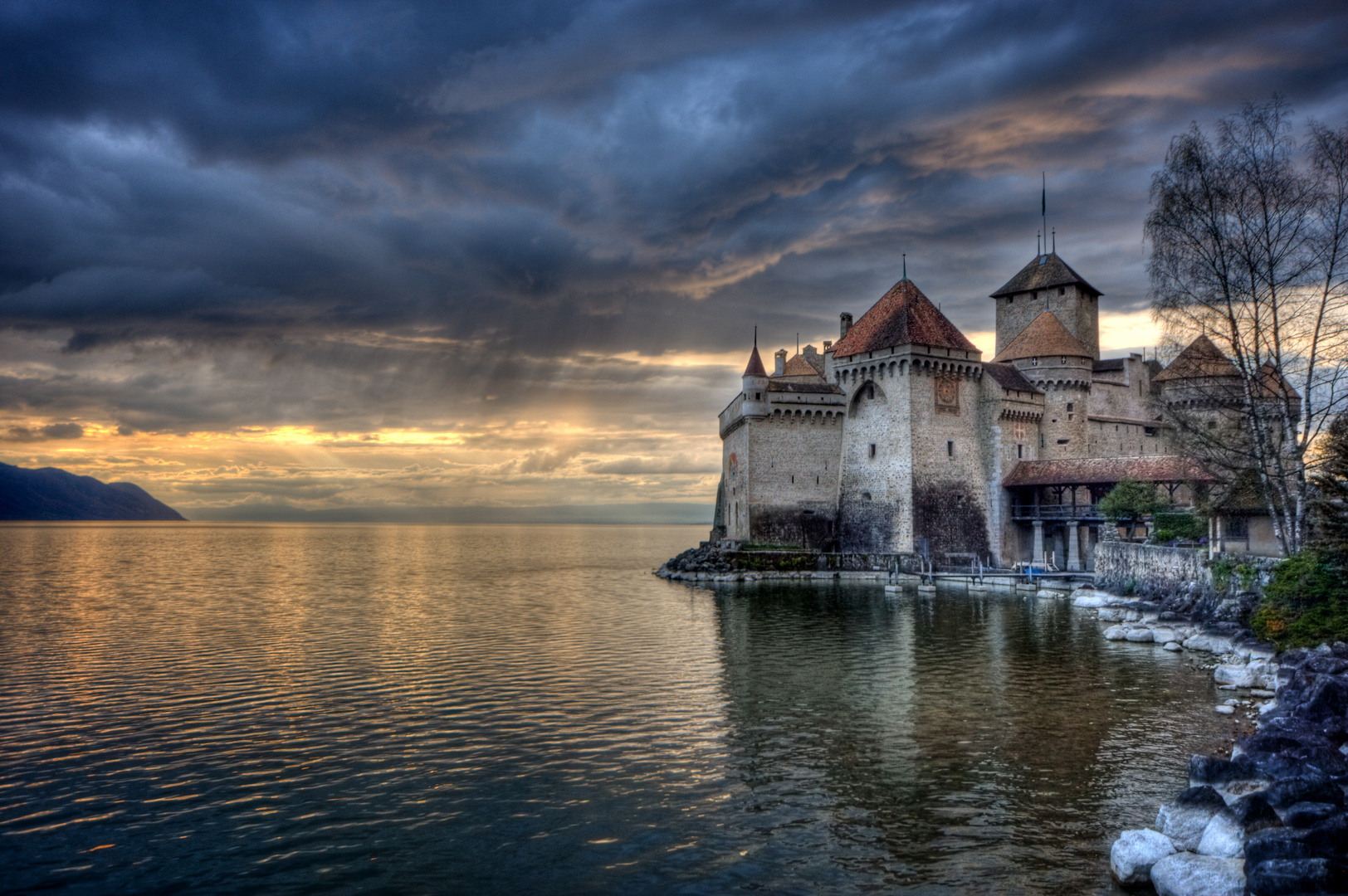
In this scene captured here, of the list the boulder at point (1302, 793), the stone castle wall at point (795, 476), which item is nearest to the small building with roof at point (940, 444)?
the stone castle wall at point (795, 476)

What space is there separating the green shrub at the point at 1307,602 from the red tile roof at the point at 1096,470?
833 inches

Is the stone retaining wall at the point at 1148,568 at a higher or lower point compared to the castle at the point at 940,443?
lower

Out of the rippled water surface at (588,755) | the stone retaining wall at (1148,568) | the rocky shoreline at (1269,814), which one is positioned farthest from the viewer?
the stone retaining wall at (1148,568)

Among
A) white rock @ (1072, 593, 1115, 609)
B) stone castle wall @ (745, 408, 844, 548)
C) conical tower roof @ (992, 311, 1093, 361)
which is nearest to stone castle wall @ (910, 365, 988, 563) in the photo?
stone castle wall @ (745, 408, 844, 548)

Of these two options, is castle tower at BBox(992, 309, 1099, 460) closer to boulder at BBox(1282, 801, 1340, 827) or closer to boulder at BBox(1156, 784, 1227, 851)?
boulder at BBox(1156, 784, 1227, 851)

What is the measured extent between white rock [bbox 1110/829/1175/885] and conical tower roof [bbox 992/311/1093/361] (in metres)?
44.4

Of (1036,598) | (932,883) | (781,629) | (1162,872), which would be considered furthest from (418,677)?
(1036,598)

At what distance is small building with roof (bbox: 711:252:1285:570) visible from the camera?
146 feet

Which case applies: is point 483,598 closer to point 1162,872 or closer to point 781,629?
point 781,629

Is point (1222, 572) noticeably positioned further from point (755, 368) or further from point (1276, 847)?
point (755, 368)

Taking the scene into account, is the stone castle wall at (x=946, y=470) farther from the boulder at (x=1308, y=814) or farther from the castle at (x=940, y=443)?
the boulder at (x=1308, y=814)

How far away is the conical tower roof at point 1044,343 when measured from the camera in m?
48.9

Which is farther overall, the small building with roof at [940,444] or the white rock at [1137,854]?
the small building with roof at [940,444]

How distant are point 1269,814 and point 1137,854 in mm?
1649
